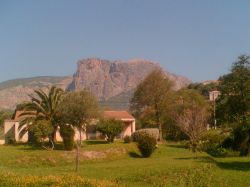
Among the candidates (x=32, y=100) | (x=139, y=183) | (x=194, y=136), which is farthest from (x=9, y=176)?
(x=32, y=100)

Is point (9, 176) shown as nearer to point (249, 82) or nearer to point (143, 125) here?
point (249, 82)

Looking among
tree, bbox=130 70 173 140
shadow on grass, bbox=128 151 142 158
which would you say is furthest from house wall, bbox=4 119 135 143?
shadow on grass, bbox=128 151 142 158

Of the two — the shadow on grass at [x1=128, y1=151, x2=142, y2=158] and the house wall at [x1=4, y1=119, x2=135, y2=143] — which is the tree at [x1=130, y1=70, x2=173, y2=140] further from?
the shadow on grass at [x1=128, y1=151, x2=142, y2=158]

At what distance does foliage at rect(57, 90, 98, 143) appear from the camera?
40.7 metres

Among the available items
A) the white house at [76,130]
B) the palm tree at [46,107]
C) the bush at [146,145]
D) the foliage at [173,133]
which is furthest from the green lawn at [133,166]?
the foliage at [173,133]

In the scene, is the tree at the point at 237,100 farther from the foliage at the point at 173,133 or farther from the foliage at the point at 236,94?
the foliage at the point at 173,133

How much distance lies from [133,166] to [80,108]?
1306 cm

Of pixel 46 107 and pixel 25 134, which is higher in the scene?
pixel 46 107

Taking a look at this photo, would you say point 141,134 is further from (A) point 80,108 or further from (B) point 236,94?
(B) point 236,94

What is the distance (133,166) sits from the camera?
28.9 metres

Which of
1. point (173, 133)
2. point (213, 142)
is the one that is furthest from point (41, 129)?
point (173, 133)

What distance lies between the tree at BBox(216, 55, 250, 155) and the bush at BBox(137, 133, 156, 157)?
646 centimetres

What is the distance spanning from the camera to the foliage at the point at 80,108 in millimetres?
40656

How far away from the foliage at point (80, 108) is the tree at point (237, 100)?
452 inches
